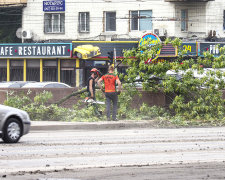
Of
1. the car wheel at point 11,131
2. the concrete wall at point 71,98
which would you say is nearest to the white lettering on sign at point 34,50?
the concrete wall at point 71,98

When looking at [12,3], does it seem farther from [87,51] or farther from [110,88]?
[110,88]

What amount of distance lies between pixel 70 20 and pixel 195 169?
39.0m

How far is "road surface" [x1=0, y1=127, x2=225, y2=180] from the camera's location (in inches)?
360

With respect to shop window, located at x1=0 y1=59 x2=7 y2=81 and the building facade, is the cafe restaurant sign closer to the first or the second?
the building facade

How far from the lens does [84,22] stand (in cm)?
4775

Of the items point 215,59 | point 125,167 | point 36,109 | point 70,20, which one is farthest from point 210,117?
point 70,20

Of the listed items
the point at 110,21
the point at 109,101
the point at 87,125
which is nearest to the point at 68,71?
the point at 110,21

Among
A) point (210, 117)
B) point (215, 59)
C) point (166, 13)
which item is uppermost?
point (166, 13)

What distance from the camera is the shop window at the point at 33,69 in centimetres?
4789

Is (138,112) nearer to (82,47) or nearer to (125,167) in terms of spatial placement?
(125,167)

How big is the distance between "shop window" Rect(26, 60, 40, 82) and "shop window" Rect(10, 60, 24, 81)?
65 cm

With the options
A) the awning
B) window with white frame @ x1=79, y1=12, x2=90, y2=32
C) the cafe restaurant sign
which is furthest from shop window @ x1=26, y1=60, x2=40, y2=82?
window with white frame @ x1=79, y1=12, x2=90, y2=32

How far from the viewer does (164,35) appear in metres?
45.2

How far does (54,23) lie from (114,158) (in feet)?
125
